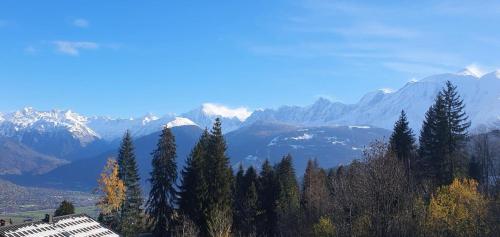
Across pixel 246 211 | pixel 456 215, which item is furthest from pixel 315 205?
pixel 456 215

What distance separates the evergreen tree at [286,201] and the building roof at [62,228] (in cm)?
2137

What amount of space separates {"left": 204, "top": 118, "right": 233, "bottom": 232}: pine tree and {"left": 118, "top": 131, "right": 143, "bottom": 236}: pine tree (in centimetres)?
1537

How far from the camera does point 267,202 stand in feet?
258

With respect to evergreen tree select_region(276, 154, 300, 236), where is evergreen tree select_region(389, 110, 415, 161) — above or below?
above

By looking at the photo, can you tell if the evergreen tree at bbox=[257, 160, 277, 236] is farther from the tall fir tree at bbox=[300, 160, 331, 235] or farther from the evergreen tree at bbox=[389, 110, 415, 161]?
the evergreen tree at bbox=[389, 110, 415, 161]

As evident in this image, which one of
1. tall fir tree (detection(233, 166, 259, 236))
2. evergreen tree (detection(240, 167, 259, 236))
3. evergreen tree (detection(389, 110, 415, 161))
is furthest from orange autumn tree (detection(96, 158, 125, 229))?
evergreen tree (detection(389, 110, 415, 161))

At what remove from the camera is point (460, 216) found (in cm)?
4416

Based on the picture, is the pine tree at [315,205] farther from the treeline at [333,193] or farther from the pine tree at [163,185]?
the pine tree at [163,185]

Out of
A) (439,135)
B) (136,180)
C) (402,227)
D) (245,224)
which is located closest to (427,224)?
(402,227)

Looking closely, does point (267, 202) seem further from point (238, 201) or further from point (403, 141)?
point (403, 141)

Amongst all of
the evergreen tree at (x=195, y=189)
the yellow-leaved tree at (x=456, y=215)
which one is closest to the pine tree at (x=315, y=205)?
the evergreen tree at (x=195, y=189)

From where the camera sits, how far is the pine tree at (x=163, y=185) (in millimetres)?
66938

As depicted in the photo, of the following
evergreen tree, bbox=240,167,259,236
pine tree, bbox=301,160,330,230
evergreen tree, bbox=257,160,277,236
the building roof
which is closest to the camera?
the building roof

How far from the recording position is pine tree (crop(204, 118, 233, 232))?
6162cm
